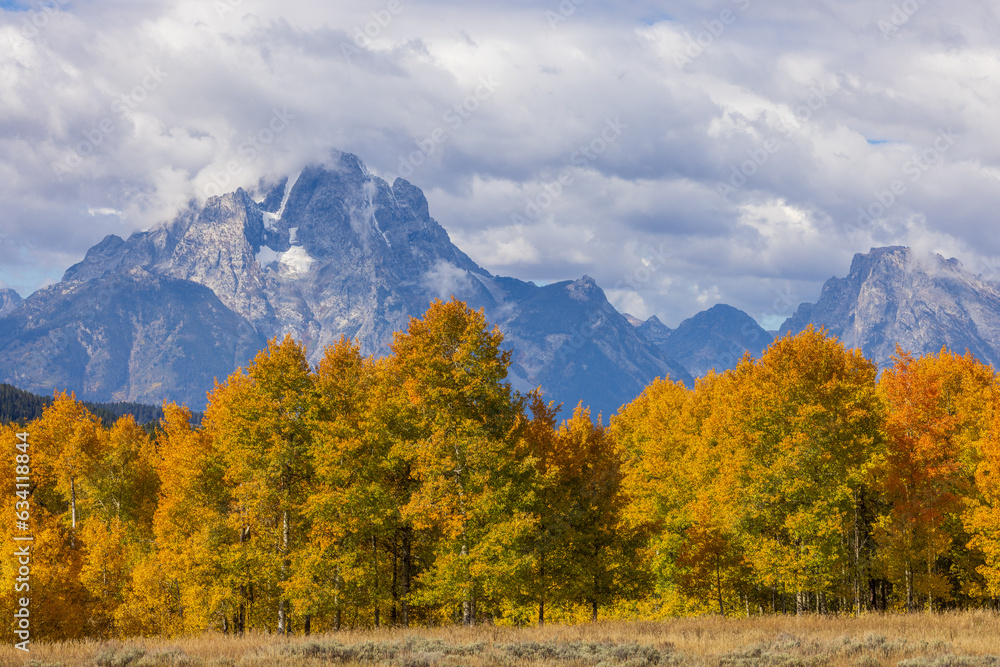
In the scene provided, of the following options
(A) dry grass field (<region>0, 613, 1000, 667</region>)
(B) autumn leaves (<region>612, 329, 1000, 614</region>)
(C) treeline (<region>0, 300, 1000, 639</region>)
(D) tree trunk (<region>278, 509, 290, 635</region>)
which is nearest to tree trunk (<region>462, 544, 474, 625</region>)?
(C) treeline (<region>0, 300, 1000, 639</region>)

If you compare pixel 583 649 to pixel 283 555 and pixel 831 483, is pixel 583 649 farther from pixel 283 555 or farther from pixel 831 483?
pixel 831 483

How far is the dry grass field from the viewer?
19.8m

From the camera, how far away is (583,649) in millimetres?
21531

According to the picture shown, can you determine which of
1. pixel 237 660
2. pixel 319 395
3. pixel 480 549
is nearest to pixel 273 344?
pixel 319 395

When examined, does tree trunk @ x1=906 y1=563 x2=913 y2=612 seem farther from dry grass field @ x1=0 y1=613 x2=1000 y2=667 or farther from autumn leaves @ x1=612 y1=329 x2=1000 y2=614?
dry grass field @ x1=0 y1=613 x2=1000 y2=667

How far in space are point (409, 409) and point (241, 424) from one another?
24.3ft

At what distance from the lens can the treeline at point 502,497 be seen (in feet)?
96.0

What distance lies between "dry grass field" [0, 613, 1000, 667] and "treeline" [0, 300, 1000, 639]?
498 cm

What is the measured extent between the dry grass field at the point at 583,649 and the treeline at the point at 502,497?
196 inches

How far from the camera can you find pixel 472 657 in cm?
2050

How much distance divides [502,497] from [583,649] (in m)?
7.66

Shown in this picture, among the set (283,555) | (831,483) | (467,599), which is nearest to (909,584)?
(831,483)

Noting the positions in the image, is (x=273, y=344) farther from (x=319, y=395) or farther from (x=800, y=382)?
(x=800, y=382)

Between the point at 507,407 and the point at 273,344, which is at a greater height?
the point at 273,344
